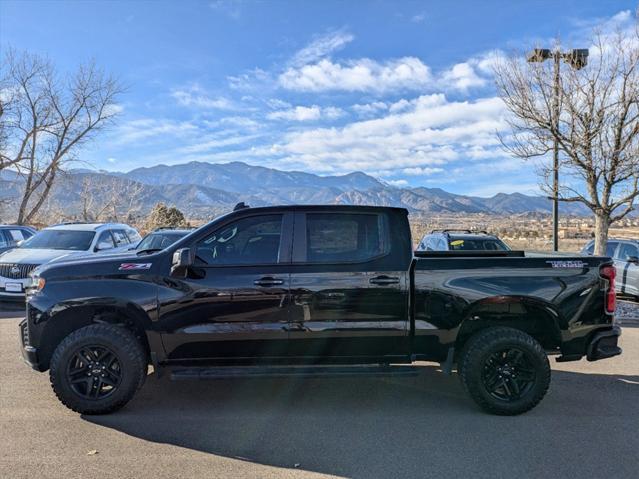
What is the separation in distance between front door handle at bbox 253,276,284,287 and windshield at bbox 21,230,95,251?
813cm

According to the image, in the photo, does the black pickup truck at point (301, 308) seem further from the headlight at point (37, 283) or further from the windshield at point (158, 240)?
the windshield at point (158, 240)

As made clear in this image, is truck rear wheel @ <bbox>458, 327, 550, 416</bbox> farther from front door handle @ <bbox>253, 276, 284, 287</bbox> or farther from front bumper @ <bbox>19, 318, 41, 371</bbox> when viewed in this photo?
front bumper @ <bbox>19, 318, 41, 371</bbox>

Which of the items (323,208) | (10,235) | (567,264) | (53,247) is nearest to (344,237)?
(323,208)

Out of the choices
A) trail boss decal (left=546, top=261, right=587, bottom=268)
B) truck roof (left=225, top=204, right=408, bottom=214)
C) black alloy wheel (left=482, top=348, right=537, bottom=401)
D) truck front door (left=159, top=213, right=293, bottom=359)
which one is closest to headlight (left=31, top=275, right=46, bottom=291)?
truck front door (left=159, top=213, right=293, bottom=359)

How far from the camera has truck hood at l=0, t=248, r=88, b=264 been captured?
9.92 m

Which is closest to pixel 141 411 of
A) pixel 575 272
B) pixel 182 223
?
pixel 575 272

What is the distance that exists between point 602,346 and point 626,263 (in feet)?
28.7

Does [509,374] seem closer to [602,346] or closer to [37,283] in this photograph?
[602,346]

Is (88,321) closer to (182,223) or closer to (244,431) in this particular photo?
(244,431)

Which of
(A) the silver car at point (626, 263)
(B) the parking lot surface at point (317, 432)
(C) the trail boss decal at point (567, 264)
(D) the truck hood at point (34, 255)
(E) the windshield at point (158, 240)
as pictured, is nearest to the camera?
(B) the parking lot surface at point (317, 432)

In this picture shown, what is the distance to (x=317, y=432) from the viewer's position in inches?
162

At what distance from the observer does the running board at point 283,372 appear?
431 cm

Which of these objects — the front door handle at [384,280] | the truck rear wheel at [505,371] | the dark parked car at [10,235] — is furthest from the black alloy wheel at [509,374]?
the dark parked car at [10,235]

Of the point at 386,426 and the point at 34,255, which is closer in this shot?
the point at 386,426
